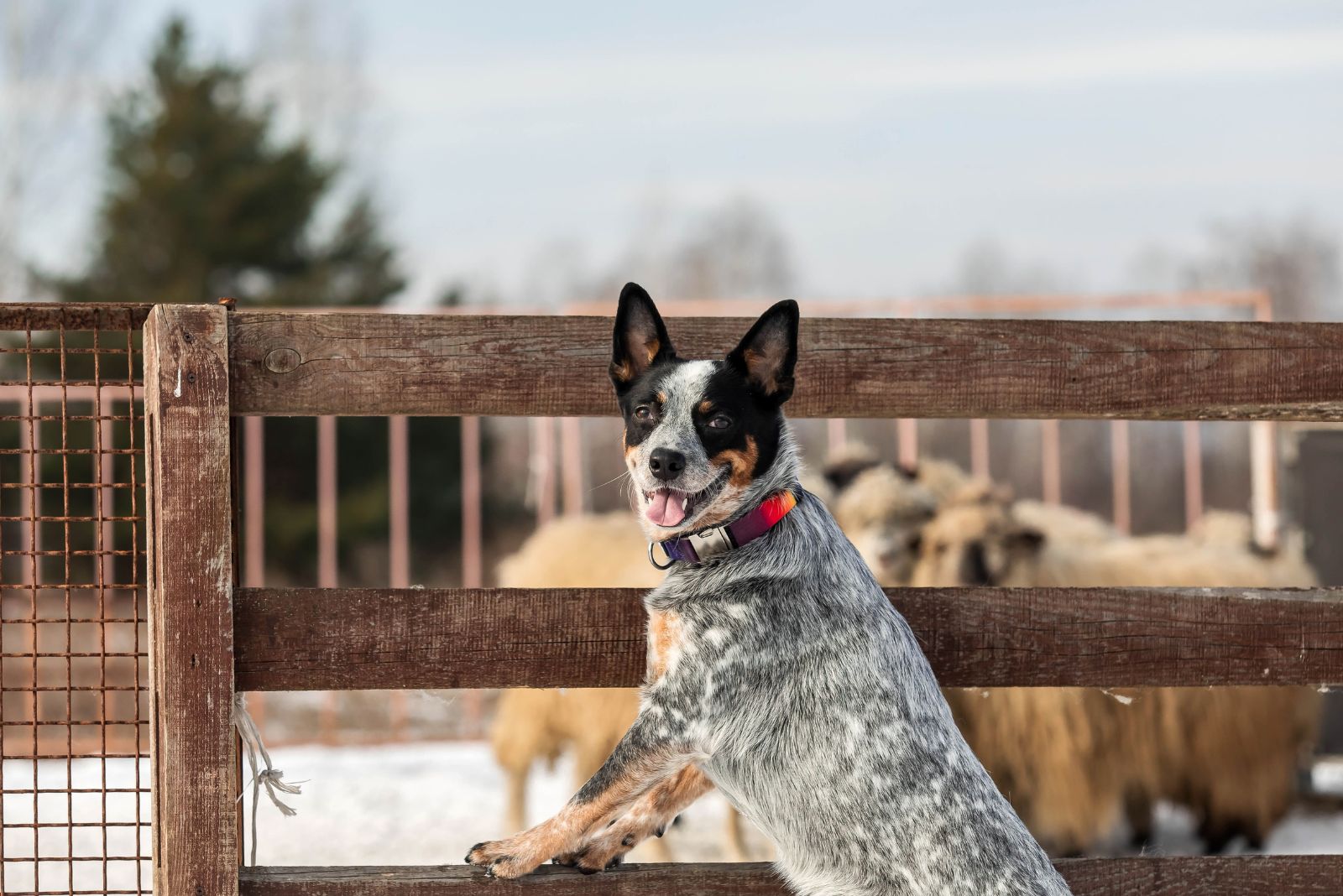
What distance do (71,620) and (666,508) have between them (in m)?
1.24

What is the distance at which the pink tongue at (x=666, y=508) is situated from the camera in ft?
8.02

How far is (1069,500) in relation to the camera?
21688 mm

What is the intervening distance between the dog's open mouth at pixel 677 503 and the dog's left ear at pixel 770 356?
199 millimetres

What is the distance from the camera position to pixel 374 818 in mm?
6152

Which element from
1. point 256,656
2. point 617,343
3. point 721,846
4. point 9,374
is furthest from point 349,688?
point 9,374

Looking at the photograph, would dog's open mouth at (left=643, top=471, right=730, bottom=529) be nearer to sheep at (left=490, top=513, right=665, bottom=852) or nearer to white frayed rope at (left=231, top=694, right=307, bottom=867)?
white frayed rope at (left=231, top=694, right=307, bottom=867)

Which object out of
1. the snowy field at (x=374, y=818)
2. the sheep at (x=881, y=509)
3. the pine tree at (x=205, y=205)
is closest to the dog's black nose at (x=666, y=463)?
the sheep at (x=881, y=509)

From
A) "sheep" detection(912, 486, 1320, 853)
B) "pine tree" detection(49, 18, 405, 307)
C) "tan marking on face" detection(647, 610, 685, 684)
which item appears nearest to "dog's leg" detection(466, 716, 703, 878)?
"tan marking on face" detection(647, 610, 685, 684)

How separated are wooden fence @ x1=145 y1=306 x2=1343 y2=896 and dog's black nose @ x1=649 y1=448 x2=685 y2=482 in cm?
34

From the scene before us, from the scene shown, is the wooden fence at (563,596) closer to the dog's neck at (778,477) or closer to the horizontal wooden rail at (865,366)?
the horizontal wooden rail at (865,366)

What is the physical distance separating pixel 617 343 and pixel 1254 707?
489cm

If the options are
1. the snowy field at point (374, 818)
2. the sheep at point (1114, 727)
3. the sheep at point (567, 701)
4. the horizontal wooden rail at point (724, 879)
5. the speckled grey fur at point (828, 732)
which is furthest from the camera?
the sheep at point (567, 701)

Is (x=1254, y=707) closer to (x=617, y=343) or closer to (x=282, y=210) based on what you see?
(x=617, y=343)

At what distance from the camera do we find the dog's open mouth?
245cm
